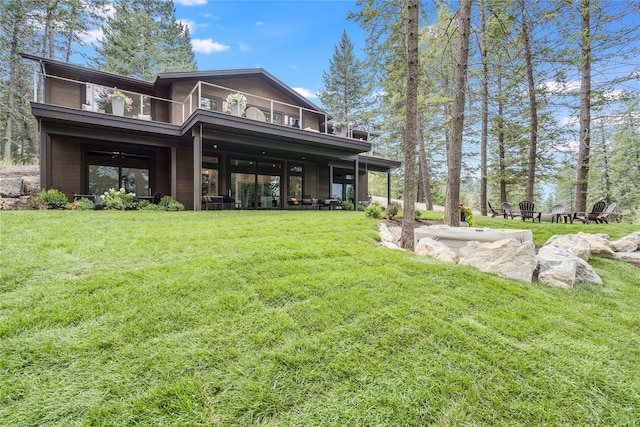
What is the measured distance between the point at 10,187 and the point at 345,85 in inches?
946

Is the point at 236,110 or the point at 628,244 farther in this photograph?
the point at 236,110

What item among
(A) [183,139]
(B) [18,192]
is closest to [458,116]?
(A) [183,139]

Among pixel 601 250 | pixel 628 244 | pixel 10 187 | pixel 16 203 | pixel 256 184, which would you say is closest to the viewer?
pixel 601 250

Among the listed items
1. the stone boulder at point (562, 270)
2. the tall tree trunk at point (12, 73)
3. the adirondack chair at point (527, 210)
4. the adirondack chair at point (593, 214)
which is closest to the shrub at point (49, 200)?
the tall tree trunk at point (12, 73)

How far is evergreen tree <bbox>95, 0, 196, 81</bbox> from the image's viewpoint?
18.8 meters

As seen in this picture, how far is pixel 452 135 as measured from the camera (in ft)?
22.9

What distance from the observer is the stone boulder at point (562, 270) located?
3.76 m

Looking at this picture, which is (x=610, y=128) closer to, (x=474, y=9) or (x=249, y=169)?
(x=474, y=9)

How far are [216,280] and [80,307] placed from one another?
3.56 ft

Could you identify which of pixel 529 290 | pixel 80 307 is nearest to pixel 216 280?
pixel 80 307

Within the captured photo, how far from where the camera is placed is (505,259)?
13.1ft

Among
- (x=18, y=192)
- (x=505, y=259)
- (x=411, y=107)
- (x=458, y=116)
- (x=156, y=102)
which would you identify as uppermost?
(x=156, y=102)

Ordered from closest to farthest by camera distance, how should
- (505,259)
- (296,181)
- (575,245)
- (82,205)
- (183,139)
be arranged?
1. (505,259)
2. (575,245)
3. (82,205)
4. (183,139)
5. (296,181)

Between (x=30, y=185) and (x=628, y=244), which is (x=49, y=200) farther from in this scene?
(x=628, y=244)
